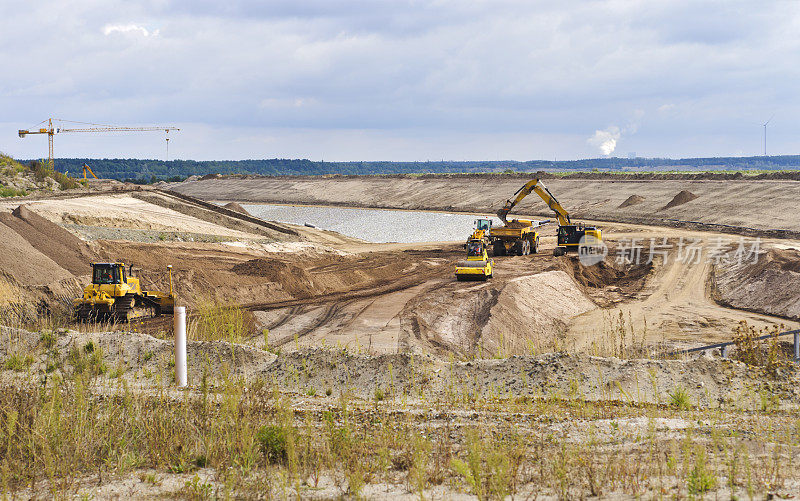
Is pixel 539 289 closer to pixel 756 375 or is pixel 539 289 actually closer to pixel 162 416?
pixel 756 375

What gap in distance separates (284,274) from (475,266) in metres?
7.79

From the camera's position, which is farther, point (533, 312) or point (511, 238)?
point (511, 238)

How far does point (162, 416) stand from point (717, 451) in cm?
640

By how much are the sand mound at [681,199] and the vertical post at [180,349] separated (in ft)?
187

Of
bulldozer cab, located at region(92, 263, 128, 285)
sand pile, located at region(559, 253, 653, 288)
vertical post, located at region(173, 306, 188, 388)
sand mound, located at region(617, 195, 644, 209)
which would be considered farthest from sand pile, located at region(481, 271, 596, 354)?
sand mound, located at region(617, 195, 644, 209)

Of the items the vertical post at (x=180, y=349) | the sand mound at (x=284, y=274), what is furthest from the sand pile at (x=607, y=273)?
the vertical post at (x=180, y=349)

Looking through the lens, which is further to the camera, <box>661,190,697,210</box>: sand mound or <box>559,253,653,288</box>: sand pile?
<box>661,190,697,210</box>: sand mound

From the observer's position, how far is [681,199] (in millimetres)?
61188

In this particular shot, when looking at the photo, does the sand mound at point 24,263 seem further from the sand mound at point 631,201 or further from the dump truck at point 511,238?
the sand mound at point 631,201

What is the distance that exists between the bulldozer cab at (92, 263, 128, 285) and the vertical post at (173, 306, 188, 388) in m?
11.3

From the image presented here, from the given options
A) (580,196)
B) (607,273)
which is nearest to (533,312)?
(607,273)

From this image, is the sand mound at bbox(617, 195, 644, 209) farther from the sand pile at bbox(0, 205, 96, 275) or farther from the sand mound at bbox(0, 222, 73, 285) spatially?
the sand mound at bbox(0, 222, 73, 285)

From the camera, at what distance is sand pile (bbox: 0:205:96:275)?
25.5m

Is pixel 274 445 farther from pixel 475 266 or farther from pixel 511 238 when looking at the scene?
pixel 511 238
